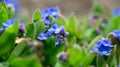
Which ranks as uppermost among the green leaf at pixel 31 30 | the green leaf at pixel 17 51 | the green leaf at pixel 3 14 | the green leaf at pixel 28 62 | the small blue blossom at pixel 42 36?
the green leaf at pixel 3 14

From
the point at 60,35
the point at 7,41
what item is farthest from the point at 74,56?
the point at 7,41

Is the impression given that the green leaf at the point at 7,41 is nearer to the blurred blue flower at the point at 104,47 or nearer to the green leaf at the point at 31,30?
the green leaf at the point at 31,30

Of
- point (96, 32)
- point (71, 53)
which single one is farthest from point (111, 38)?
point (96, 32)

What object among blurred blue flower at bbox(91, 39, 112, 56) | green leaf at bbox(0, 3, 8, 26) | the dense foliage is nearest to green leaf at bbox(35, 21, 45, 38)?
the dense foliage

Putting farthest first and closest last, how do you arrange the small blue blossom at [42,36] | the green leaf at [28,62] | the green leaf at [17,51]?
the small blue blossom at [42,36] → the green leaf at [17,51] → the green leaf at [28,62]

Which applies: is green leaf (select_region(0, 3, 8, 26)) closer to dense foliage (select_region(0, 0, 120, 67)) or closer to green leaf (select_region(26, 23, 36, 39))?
dense foliage (select_region(0, 0, 120, 67))

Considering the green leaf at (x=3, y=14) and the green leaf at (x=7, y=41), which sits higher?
the green leaf at (x=3, y=14)

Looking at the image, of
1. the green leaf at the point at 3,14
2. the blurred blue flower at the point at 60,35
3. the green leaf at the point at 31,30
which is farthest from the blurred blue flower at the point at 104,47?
the green leaf at the point at 3,14

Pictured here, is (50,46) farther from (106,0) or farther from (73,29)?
(106,0)

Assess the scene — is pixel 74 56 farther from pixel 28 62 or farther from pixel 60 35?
pixel 28 62
